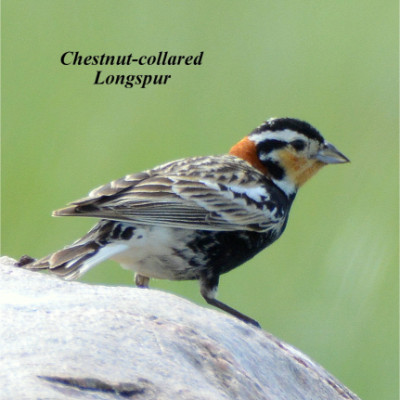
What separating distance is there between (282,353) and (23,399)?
1565mm

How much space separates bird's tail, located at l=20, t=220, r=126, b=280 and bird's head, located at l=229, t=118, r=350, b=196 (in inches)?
55.6

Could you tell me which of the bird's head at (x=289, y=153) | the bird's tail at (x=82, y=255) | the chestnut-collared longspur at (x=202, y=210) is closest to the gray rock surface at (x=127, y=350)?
the bird's tail at (x=82, y=255)

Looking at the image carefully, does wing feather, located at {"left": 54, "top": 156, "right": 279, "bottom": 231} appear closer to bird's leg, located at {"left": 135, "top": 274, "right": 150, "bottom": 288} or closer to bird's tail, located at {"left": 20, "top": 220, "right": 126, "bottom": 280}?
bird's tail, located at {"left": 20, "top": 220, "right": 126, "bottom": 280}

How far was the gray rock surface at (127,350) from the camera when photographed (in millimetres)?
3289

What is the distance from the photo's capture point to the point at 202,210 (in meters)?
5.85

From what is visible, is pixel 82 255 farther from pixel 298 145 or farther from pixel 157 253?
pixel 298 145

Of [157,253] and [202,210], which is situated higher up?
[202,210]

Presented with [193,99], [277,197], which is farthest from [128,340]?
[193,99]

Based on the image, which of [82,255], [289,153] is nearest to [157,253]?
[82,255]

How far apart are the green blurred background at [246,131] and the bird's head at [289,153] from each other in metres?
0.83

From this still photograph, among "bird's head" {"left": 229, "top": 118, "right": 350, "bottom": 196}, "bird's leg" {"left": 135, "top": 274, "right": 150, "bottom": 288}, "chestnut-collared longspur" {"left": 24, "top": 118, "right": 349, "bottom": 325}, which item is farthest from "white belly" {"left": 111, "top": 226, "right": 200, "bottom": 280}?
"bird's head" {"left": 229, "top": 118, "right": 350, "bottom": 196}

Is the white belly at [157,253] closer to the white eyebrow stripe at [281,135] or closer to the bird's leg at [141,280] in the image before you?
the bird's leg at [141,280]

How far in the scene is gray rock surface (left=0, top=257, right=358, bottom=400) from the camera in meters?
3.29

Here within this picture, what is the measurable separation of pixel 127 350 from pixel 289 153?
3.22 metres
